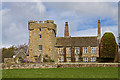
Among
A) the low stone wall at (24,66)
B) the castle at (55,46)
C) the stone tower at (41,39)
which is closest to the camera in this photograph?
the low stone wall at (24,66)

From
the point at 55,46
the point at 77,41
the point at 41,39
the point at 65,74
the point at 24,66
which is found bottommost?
the point at 24,66

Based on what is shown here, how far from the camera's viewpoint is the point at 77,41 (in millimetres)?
41312

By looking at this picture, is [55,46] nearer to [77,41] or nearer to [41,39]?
[41,39]

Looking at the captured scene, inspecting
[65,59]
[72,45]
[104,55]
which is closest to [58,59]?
[65,59]

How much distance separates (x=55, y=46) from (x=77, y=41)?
4.91 metres

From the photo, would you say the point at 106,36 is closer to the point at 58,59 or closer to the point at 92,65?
the point at 92,65

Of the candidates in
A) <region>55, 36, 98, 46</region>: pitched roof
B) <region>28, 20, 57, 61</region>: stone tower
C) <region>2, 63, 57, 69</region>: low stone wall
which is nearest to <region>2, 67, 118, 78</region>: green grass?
<region>2, 63, 57, 69</region>: low stone wall

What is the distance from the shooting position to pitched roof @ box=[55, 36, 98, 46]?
1591 inches

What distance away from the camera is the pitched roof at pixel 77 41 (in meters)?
40.4

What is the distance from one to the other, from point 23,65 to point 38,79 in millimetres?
13792

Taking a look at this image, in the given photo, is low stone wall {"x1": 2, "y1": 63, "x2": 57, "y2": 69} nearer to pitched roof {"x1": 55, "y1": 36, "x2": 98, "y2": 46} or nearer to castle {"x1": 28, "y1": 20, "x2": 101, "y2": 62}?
castle {"x1": 28, "y1": 20, "x2": 101, "y2": 62}

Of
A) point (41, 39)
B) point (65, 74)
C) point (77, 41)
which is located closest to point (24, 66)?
point (65, 74)

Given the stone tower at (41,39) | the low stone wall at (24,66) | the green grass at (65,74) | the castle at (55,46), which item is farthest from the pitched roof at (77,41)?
the green grass at (65,74)

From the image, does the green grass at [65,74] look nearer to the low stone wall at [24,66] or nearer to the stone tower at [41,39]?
the low stone wall at [24,66]
